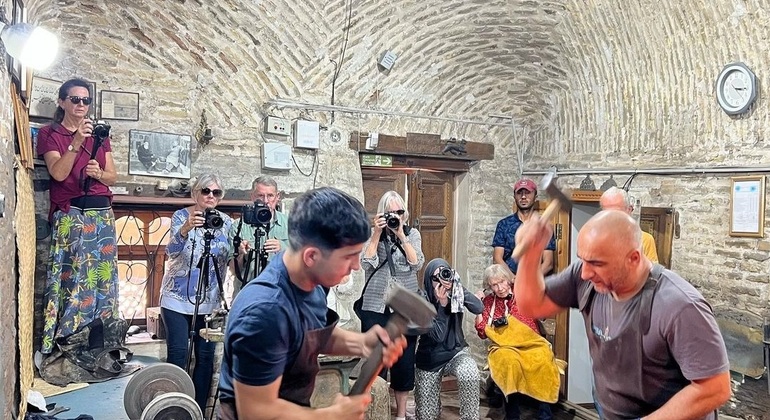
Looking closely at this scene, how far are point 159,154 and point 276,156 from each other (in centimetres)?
93

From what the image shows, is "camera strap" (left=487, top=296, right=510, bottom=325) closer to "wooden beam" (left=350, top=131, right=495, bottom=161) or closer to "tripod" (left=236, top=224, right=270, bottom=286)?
"wooden beam" (left=350, top=131, right=495, bottom=161)

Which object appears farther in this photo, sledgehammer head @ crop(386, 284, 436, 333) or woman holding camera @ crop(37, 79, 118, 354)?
woman holding camera @ crop(37, 79, 118, 354)

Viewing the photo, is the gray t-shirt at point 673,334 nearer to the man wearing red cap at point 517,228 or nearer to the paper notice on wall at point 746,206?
the paper notice on wall at point 746,206

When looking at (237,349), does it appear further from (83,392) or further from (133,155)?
(133,155)

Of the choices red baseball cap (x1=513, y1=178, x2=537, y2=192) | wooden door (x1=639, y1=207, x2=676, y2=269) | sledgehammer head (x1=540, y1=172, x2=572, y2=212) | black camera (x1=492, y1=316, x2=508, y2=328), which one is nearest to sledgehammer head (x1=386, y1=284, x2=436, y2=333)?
sledgehammer head (x1=540, y1=172, x2=572, y2=212)

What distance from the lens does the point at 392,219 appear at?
14.6 feet

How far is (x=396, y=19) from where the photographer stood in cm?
570

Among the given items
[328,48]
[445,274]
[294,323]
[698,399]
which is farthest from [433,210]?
[294,323]

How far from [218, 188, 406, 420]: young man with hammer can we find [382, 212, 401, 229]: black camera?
8.45ft

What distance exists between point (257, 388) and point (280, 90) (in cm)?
413

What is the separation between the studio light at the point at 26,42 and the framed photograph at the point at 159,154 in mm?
1750

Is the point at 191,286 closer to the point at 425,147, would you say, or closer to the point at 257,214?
the point at 257,214

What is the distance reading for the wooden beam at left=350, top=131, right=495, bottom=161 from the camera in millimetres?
5843

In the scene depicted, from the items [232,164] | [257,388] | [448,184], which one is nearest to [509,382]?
[448,184]
